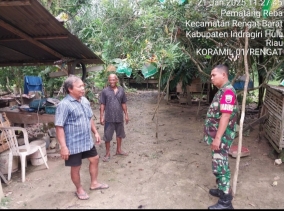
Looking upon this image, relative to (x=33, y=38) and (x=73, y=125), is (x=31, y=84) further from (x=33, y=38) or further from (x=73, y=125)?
(x=73, y=125)

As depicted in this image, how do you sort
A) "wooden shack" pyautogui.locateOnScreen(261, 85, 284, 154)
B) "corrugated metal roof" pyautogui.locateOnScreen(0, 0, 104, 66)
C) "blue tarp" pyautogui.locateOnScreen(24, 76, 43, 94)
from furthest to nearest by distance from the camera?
"blue tarp" pyautogui.locateOnScreen(24, 76, 43, 94)
"wooden shack" pyautogui.locateOnScreen(261, 85, 284, 154)
"corrugated metal roof" pyautogui.locateOnScreen(0, 0, 104, 66)

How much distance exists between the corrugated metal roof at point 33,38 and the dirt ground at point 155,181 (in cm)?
217

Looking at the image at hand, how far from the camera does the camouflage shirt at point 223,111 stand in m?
2.47

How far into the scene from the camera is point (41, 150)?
13.5 feet

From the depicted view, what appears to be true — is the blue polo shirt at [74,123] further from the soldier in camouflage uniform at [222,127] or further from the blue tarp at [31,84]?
the blue tarp at [31,84]

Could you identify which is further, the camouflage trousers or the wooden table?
the wooden table

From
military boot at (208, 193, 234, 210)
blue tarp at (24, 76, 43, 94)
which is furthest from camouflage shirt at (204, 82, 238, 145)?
blue tarp at (24, 76, 43, 94)

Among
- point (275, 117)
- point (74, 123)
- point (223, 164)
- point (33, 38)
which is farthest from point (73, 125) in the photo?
point (275, 117)

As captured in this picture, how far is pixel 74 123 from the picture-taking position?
275 centimetres

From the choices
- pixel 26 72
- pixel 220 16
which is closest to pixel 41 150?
pixel 220 16

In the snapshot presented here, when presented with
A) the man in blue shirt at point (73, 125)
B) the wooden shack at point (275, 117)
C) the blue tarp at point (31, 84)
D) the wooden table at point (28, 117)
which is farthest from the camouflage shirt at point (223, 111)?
the blue tarp at point (31, 84)

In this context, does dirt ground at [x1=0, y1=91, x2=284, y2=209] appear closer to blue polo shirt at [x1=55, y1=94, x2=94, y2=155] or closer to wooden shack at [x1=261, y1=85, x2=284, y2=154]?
wooden shack at [x1=261, y1=85, x2=284, y2=154]

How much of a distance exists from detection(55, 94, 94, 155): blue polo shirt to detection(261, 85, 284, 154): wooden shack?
3293 millimetres

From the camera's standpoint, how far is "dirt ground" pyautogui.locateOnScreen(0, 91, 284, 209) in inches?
116
